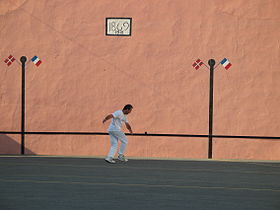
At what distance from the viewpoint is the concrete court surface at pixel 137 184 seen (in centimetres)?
1102

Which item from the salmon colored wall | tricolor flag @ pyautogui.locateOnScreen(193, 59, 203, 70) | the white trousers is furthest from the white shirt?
tricolor flag @ pyautogui.locateOnScreen(193, 59, 203, 70)

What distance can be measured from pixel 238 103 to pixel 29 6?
6.76m

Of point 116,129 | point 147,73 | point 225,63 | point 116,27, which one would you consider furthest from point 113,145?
point 225,63

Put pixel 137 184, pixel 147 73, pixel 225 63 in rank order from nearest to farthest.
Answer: pixel 137 184, pixel 225 63, pixel 147 73

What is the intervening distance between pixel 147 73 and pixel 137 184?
7.08 metres

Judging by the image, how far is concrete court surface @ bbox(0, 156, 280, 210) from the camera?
11016 millimetres

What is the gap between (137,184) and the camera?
1351cm

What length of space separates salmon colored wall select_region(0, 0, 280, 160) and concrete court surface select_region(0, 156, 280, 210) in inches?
58.0

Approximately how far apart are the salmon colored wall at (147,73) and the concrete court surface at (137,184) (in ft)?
4.83

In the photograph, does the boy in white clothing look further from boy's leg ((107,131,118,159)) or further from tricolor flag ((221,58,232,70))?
tricolor flag ((221,58,232,70))

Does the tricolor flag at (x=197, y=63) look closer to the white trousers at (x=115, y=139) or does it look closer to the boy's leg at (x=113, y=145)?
the white trousers at (x=115, y=139)

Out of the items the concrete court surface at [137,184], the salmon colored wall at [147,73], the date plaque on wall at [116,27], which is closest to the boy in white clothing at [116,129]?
the concrete court surface at [137,184]

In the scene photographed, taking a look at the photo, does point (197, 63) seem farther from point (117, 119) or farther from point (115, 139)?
point (115, 139)

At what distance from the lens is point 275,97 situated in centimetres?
1975
